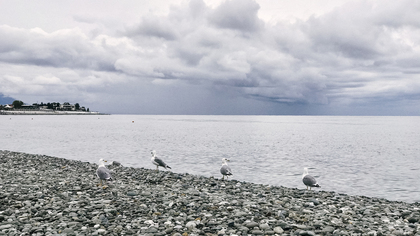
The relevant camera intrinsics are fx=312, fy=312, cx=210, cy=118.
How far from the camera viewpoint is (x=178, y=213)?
1154cm

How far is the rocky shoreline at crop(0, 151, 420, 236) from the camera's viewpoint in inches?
388

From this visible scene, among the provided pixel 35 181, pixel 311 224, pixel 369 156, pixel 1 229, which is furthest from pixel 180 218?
pixel 369 156

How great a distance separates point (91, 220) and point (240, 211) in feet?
17.4

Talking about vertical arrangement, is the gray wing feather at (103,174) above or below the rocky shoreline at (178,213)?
above

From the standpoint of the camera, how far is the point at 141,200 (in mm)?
13234

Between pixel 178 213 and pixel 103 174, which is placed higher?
pixel 103 174

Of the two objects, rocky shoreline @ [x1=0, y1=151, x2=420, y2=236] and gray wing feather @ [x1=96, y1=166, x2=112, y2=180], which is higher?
gray wing feather @ [x1=96, y1=166, x2=112, y2=180]

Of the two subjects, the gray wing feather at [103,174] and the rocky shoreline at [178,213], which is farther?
the gray wing feather at [103,174]

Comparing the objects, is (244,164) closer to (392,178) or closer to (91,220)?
(392,178)

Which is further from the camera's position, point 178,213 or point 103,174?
point 103,174

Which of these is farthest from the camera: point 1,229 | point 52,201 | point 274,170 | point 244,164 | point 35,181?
point 244,164

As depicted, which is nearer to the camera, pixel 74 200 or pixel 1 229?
pixel 1 229

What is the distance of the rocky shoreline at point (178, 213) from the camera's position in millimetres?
9844

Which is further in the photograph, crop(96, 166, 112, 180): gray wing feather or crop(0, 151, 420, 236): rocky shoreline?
crop(96, 166, 112, 180): gray wing feather
